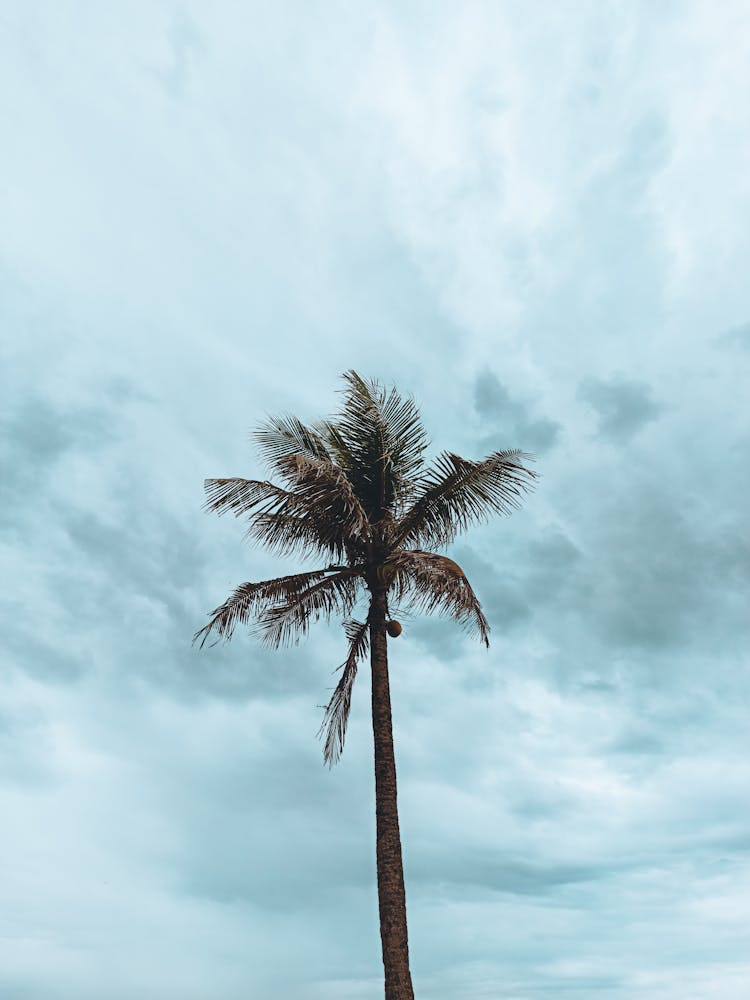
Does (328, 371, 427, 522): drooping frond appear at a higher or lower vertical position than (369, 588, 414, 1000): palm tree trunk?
higher

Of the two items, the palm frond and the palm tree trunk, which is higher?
the palm frond

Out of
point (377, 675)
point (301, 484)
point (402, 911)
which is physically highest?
point (301, 484)

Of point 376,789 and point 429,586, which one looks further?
point 429,586

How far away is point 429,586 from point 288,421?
16.6 ft

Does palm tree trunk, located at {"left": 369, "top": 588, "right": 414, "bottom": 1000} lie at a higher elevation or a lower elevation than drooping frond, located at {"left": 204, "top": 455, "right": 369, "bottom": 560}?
lower

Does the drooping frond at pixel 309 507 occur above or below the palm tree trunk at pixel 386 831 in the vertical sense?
above

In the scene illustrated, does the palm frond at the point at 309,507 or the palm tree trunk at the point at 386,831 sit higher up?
the palm frond at the point at 309,507

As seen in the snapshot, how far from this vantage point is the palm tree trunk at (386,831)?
1625 cm

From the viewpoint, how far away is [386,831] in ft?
57.2

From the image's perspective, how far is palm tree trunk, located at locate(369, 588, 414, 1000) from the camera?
16.2 meters

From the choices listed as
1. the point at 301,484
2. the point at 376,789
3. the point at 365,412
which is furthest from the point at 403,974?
the point at 365,412

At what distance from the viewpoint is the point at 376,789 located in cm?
1792

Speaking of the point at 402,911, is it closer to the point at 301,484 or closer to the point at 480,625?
the point at 480,625

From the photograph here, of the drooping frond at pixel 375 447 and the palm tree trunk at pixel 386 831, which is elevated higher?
the drooping frond at pixel 375 447
